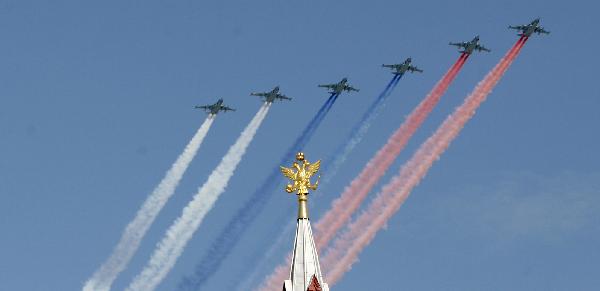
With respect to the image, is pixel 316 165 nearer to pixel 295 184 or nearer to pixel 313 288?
pixel 295 184

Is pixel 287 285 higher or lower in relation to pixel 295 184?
lower

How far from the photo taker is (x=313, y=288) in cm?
13900

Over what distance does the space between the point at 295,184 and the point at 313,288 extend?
9.97m

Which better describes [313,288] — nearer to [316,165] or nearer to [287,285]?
[287,285]

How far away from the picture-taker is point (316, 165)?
14675 cm

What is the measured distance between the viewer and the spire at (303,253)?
140 m

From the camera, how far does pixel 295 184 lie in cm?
14612

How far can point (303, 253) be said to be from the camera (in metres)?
142

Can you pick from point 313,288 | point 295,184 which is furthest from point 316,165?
point 313,288

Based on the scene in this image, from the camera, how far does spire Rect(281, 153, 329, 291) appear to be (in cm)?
13988

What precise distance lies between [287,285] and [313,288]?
2026 mm

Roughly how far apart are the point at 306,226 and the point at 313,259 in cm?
308

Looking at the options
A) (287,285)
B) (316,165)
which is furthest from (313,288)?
(316,165)

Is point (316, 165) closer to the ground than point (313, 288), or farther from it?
farther from it
